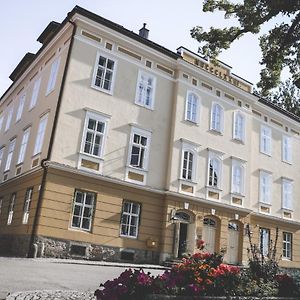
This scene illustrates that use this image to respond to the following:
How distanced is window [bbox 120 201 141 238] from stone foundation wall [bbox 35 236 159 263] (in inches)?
32.9

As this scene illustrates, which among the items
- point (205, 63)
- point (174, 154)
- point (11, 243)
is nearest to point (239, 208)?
point (174, 154)

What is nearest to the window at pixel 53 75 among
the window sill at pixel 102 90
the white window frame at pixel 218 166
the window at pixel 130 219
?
the window sill at pixel 102 90

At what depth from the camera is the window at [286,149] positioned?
1135 inches

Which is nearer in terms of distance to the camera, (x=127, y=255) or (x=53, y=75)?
(x=127, y=255)

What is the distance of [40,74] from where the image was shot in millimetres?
23047

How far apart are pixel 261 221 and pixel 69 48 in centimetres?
1662

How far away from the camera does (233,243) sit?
23.4 metres

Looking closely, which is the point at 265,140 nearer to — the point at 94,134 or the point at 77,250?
the point at 94,134

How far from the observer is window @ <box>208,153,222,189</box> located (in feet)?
74.7

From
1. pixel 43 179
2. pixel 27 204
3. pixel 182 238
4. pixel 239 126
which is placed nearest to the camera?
pixel 43 179

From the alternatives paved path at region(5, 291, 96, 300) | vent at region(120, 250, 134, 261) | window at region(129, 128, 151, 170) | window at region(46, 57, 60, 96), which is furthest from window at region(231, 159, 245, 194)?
paved path at region(5, 291, 96, 300)

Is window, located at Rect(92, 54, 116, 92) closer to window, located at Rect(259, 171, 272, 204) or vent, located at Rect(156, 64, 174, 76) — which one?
vent, located at Rect(156, 64, 174, 76)

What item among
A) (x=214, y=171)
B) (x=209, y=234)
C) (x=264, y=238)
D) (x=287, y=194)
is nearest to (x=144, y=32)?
(x=214, y=171)

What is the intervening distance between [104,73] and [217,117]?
27.0 ft
